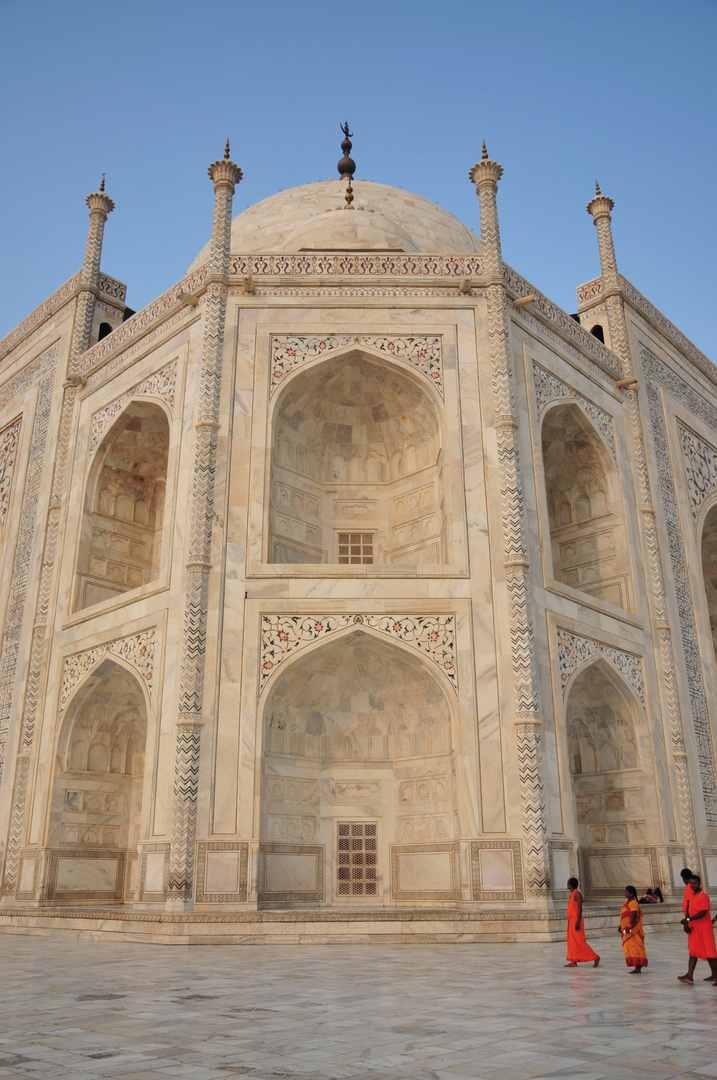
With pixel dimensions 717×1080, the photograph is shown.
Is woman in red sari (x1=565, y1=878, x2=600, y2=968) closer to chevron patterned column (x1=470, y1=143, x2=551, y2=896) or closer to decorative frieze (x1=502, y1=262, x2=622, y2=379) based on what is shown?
chevron patterned column (x1=470, y1=143, x2=551, y2=896)

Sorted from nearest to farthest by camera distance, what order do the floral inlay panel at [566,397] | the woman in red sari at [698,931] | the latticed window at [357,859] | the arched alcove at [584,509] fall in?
the woman in red sari at [698,931] → the latticed window at [357,859] → the floral inlay panel at [566,397] → the arched alcove at [584,509]

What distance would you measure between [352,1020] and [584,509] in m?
11.1

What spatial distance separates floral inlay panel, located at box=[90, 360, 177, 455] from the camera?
12789mm

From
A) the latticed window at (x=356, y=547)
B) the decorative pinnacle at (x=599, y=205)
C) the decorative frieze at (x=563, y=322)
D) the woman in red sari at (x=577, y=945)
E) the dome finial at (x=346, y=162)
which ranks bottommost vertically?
the woman in red sari at (x=577, y=945)

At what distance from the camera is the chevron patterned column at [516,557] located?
9.84m

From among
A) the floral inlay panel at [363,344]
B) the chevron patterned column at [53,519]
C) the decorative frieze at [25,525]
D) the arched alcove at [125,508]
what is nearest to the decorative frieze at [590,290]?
the floral inlay panel at [363,344]

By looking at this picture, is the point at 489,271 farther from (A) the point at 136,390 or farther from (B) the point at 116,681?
(B) the point at 116,681

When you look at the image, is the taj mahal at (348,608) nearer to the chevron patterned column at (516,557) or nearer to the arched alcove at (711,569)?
the chevron patterned column at (516,557)

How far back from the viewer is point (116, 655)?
1181 centimetres

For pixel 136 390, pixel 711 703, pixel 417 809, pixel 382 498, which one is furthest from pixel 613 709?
pixel 136 390

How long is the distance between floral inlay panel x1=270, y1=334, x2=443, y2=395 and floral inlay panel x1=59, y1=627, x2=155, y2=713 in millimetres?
4006

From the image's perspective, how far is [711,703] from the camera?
14.5m

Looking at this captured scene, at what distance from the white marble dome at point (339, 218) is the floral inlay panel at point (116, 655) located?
301 inches

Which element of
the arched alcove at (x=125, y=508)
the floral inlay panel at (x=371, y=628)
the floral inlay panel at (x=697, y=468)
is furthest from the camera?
the floral inlay panel at (x=697, y=468)
